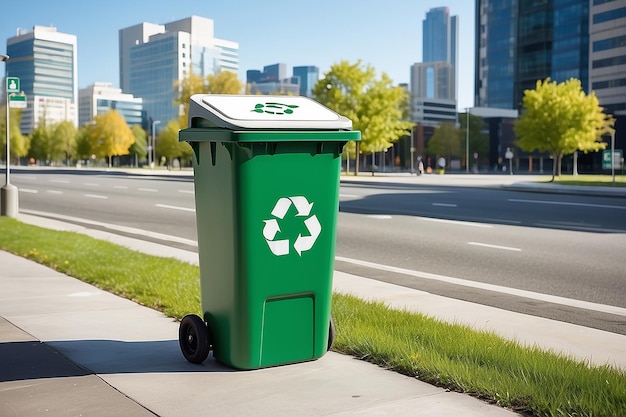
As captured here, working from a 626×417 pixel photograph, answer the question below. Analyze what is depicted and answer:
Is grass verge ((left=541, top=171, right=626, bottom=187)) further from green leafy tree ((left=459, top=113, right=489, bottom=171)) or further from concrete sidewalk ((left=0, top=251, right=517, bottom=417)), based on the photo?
green leafy tree ((left=459, top=113, right=489, bottom=171))

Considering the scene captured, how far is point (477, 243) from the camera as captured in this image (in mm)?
12633

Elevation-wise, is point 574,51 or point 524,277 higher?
point 574,51

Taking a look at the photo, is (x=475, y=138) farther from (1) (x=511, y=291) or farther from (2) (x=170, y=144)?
(1) (x=511, y=291)

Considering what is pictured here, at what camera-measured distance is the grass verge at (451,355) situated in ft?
13.1

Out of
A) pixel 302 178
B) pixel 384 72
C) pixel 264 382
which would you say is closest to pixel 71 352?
pixel 264 382

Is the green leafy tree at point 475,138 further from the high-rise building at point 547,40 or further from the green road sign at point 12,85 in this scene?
the green road sign at point 12,85

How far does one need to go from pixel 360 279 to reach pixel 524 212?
1096 centimetres

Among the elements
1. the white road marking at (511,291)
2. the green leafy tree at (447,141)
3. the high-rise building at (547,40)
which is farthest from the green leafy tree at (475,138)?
the white road marking at (511,291)

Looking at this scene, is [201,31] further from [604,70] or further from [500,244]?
[500,244]

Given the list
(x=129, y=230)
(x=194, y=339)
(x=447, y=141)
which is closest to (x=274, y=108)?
(x=194, y=339)

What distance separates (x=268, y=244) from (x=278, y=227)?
0.39 ft

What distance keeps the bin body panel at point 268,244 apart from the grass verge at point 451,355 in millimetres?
573

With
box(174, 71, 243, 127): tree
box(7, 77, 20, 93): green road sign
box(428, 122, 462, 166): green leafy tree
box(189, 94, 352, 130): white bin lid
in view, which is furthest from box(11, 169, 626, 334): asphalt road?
box(428, 122, 462, 166): green leafy tree

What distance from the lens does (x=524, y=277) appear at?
938cm
